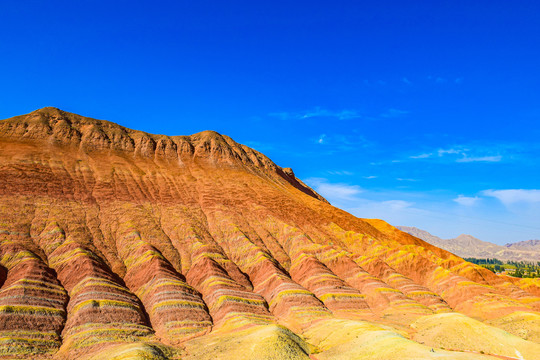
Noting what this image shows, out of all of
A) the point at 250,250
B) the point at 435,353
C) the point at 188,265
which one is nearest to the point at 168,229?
the point at 188,265

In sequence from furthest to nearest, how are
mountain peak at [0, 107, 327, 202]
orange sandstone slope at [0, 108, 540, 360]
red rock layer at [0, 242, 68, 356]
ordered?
mountain peak at [0, 107, 327, 202], orange sandstone slope at [0, 108, 540, 360], red rock layer at [0, 242, 68, 356]

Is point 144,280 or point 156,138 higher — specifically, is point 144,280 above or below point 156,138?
below

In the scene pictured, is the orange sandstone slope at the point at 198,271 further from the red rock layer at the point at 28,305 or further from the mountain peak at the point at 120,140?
the mountain peak at the point at 120,140

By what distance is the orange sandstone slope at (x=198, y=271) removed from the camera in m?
42.6

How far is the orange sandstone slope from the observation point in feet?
140

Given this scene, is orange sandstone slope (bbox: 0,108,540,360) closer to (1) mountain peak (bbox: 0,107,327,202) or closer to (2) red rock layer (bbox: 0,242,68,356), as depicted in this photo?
(2) red rock layer (bbox: 0,242,68,356)

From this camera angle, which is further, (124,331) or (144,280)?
(144,280)

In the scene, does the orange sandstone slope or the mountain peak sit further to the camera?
the mountain peak

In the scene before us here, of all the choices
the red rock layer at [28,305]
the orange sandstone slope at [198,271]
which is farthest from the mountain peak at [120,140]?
the red rock layer at [28,305]

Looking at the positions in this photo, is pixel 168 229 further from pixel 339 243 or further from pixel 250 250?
pixel 339 243

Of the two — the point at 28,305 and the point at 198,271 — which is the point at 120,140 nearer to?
the point at 198,271

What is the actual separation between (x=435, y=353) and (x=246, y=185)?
84.2m

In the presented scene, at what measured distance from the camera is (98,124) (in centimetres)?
12025

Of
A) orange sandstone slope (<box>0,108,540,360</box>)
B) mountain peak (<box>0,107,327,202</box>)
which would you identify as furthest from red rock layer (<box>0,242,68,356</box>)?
mountain peak (<box>0,107,327,202</box>)
